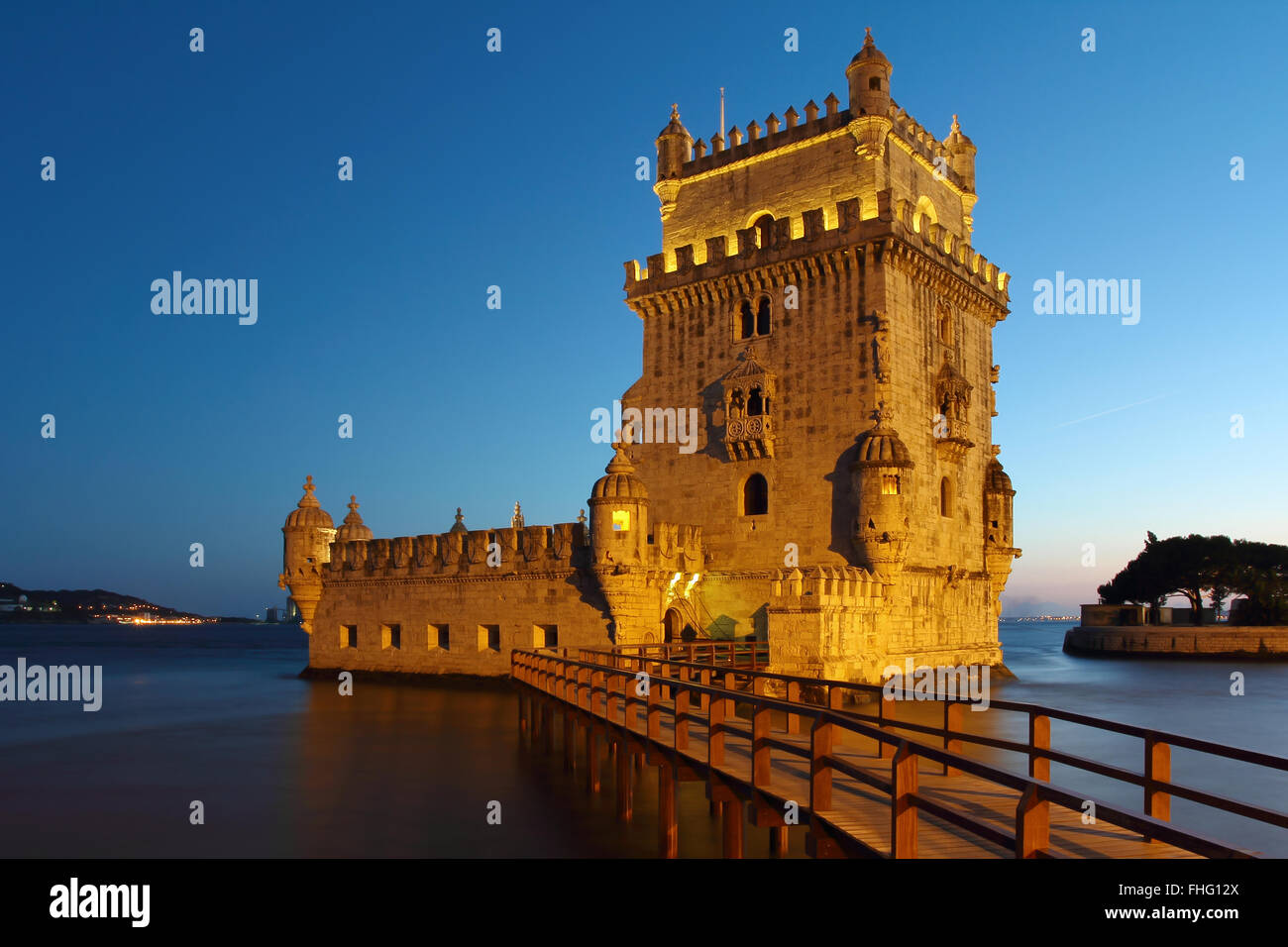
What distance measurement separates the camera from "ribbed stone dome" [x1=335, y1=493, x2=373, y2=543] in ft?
132

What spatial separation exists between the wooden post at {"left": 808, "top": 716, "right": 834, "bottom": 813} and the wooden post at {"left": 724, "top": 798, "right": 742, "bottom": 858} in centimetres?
222

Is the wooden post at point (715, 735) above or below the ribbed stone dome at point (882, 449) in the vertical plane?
below

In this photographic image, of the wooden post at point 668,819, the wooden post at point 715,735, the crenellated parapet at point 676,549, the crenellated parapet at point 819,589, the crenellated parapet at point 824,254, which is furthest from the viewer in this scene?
the crenellated parapet at point 676,549

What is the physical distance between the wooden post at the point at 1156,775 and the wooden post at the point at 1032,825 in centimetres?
232

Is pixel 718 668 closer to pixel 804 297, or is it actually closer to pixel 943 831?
pixel 943 831

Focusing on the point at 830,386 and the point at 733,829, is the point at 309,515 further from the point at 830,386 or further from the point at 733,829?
the point at 733,829

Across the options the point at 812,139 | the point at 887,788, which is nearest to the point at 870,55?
the point at 812,139

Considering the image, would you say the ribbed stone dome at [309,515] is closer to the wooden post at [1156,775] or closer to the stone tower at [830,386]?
the stone tower at [830,386]

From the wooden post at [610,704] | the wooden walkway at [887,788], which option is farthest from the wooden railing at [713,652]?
the wooden walkway at [887,788]

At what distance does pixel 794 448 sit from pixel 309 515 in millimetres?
21093

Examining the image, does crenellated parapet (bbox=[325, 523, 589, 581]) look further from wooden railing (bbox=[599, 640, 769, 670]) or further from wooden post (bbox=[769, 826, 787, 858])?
wooden post (bbox=[769, 826, 787, 858])

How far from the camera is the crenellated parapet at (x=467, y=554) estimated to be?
30594 mm
